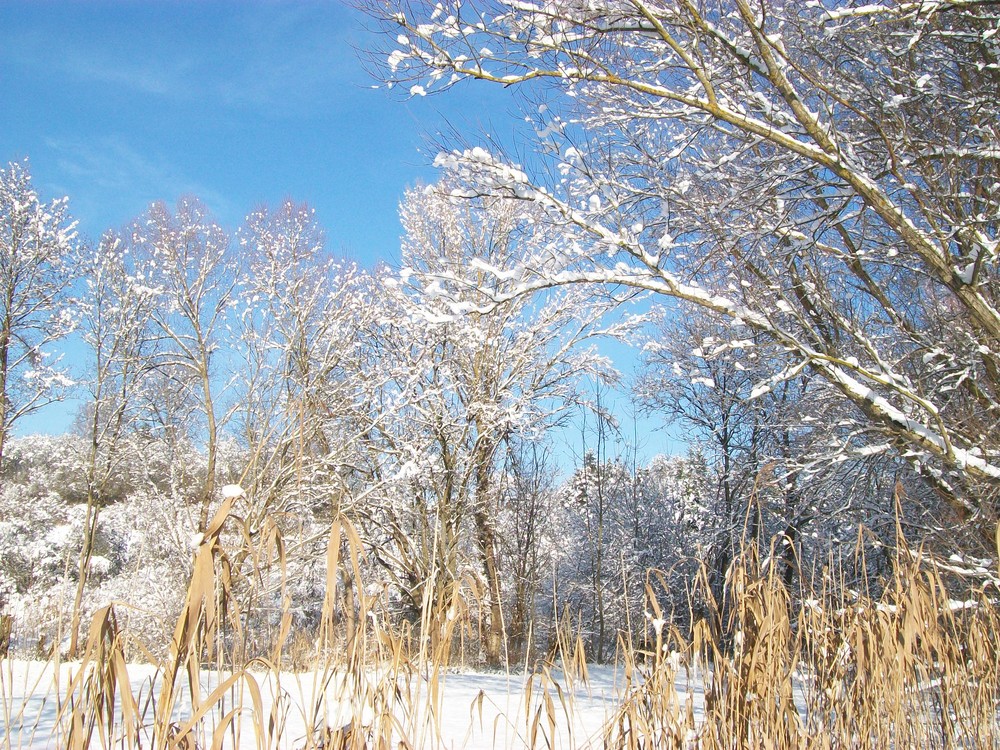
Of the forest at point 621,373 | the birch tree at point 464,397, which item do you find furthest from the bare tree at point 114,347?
the birch tree at point 464,397

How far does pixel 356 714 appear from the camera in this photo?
1.39 meters

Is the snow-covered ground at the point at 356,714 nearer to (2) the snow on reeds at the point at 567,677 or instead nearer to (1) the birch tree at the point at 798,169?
(2) the snow on reeds at the point at 567,677

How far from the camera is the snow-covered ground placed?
138 centimetres

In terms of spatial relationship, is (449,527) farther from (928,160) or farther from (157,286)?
(928,160)

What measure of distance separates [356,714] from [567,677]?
61 cm

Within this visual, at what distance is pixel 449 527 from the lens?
34.1 ft

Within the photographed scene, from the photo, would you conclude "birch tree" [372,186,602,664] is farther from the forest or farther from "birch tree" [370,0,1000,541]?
"birch tree" [370,0,1000,541]

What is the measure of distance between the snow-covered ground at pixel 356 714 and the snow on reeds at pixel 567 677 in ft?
0.05

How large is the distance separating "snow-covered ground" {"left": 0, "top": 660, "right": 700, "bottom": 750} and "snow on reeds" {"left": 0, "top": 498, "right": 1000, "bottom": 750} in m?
0.02

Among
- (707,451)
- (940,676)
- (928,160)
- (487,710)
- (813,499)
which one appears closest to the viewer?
(940,676)

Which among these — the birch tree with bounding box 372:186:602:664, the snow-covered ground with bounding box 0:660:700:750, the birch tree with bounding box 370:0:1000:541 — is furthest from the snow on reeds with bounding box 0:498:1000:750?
the birch tree with bounding box 372:186:602:664

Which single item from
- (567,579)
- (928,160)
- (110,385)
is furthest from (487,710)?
(567,579)

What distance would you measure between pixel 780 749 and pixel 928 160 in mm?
4095

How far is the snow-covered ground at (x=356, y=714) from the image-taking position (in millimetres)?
1383
